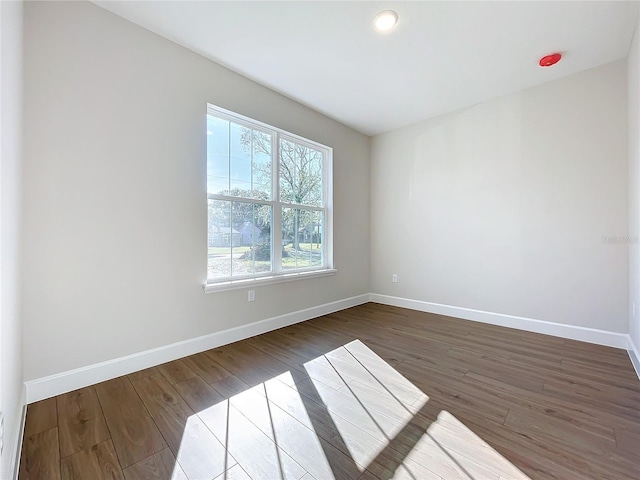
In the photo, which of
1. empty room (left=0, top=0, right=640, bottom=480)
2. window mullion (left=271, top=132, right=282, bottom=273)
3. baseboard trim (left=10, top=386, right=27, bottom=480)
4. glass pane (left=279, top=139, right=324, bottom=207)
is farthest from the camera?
glass pane (left=279, top=139, right=324, bottom=207)

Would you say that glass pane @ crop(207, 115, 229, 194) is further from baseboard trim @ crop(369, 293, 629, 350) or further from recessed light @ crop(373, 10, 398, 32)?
baseboard trim @ crop(369, 293, 629, 350)

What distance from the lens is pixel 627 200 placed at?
8.82 ft

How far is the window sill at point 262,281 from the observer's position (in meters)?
2.72

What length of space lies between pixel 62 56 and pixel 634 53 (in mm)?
4459

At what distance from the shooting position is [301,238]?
12.2ft

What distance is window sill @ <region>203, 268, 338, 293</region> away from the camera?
272 centimetres

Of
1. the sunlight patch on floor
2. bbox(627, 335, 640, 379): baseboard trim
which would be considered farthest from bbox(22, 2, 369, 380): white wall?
bbox(627, 335, 640, 379): baseboard trim

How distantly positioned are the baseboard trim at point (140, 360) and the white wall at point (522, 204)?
2147 mm

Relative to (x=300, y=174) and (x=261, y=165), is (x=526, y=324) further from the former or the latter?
(x=261, y=165)

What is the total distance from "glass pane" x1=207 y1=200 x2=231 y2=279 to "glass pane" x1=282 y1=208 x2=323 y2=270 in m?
0.75

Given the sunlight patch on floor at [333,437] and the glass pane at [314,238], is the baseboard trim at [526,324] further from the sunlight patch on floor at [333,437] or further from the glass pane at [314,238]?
the sunlight patch on floor at [333,437]

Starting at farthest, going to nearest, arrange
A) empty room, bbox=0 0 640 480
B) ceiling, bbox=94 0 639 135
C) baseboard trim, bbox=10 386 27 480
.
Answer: ceiling, bbox=94 0 639 135, empty room, bbox=0 0 640 480, baseboard trim, bbox=10 386 27 480

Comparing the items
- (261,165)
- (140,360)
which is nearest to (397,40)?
(261,165)

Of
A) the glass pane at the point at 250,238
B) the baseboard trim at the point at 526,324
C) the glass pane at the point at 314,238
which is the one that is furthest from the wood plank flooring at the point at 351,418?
the glass pane at the point at 314,238
